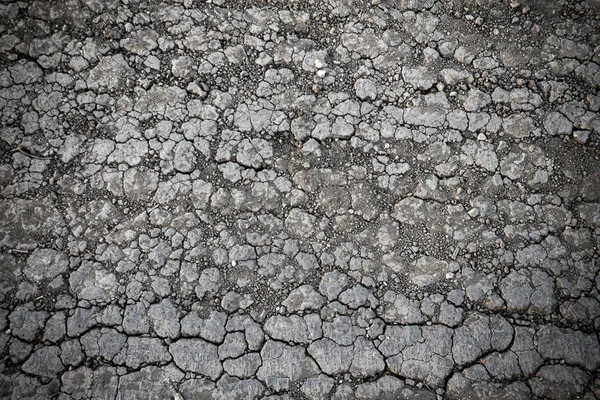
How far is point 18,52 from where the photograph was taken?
3.04m

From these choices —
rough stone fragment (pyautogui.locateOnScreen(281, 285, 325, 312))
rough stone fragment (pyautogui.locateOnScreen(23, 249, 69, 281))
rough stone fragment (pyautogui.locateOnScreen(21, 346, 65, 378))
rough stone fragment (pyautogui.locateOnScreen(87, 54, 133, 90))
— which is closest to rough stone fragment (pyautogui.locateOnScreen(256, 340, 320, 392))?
rough stone fragment (pyautogui.locateOnScreen(281, 285, 325, 312))

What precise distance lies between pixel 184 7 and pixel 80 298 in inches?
76.2

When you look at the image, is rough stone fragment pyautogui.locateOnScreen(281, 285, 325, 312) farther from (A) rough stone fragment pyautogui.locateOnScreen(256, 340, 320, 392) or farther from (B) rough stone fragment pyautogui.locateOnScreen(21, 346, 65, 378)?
(B) rough stone fragment pyautogui.locateOnScreen(21, 346, 65, 378)

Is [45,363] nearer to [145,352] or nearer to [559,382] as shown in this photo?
[145,352]

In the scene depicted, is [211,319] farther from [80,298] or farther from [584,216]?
[584,216]

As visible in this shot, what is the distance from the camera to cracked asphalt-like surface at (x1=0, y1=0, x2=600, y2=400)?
8.50ft

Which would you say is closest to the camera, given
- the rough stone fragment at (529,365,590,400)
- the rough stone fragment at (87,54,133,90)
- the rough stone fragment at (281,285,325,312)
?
the rough stone fragment at (529,365,590,400)

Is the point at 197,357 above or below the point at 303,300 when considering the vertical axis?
below

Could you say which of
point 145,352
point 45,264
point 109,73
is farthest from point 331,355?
point 109,73

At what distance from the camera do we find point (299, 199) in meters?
2.85

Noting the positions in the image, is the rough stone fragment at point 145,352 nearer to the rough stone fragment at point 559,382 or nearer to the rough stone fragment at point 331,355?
the rough stone fragment at point 331,355

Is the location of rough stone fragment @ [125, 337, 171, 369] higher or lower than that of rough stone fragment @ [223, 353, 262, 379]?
lower

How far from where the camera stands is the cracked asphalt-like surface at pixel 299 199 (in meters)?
2.59

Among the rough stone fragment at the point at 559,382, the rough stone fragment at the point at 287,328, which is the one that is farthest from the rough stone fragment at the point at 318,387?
the rough stone fragment at the point at 559,382
